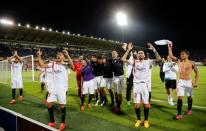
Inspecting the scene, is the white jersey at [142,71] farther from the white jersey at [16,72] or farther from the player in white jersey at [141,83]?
the white jersey at [16,72]

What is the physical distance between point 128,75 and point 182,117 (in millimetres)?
3202

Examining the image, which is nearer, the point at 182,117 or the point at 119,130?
the point at 119,130

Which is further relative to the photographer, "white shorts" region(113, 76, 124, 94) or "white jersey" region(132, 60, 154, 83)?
"white shorts" region(113, 76, 124, 94)

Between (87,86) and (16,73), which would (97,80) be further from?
(16,73)

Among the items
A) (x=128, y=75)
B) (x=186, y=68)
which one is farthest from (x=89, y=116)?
(x=186, y=68)

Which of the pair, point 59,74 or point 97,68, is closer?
point 59,74

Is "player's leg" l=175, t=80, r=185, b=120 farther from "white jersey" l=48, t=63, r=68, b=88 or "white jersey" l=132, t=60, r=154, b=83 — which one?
"white jersey" l=48, t=63, r=68, b=88

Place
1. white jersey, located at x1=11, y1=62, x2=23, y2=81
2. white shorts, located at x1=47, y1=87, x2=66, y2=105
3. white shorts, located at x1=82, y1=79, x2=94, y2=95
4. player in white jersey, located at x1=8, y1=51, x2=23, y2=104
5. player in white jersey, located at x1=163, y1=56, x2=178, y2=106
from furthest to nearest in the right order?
1. white jersey, located at x1=11, y1=62, x2=23, y2=81
2. player in white jersey, located at x1=8, y1=51, x2=23, y2=104
3. player in white jersey, located at x1=163, y1=56, x2=178, y2=106
4. white shorts, located at x1=82, y1=79, x2=94, y2=95
5. white shorts, located at x1=47, y1=87, x2=66, y2=105

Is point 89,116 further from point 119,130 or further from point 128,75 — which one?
point 128,75

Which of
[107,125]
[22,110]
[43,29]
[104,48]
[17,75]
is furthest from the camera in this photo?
[104,48]

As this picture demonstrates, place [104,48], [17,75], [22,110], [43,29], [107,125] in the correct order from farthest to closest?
[104,48]
[43,29]
[17,75]
[22,110]
[107,125]

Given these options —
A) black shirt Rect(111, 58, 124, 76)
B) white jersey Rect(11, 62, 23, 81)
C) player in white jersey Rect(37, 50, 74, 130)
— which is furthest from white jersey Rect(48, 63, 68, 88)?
white jersey Rect(11, 62, 23, 81)

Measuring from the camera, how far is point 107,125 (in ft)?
28.9

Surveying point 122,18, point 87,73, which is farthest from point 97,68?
point 122,18
